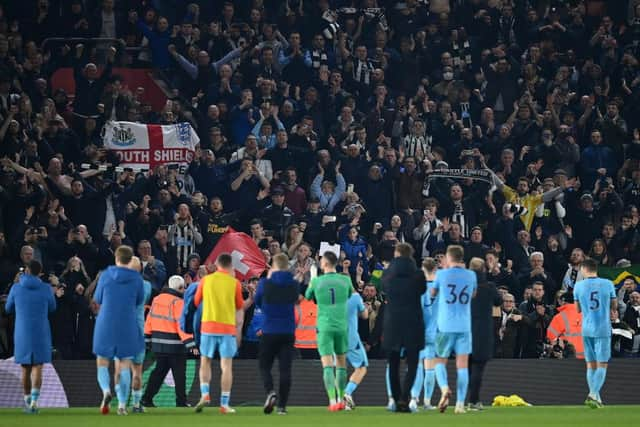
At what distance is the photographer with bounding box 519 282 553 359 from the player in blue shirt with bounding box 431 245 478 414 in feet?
19.0

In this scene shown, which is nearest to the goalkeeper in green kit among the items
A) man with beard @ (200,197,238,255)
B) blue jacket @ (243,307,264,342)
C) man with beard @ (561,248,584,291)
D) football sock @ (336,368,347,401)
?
football sock @ (336,368,347,401)

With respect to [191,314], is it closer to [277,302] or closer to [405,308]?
[277,302]

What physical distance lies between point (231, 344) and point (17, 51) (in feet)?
38.0

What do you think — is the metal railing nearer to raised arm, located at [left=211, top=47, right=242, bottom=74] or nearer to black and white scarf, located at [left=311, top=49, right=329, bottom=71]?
raised arm, located at [left=211, top=47, right=242, bottom=74]

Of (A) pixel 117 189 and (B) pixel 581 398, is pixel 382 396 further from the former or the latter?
(A) pixel 117 189

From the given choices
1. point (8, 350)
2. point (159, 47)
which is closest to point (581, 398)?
point (8, 350)

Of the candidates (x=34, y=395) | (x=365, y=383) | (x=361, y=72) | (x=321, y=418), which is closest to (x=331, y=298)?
(x=321, y=418)

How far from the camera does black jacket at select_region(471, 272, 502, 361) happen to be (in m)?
20.6

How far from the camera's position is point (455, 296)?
1984 centimetres

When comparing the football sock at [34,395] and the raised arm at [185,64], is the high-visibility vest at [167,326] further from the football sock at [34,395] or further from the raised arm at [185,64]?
the raised arm at [185,64]

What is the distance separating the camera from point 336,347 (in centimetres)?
2025

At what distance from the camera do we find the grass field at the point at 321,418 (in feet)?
57.7

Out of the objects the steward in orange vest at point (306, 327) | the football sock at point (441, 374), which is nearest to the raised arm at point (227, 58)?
the steward in orange vest at point (306, 327)

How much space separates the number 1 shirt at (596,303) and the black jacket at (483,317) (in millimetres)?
1710
